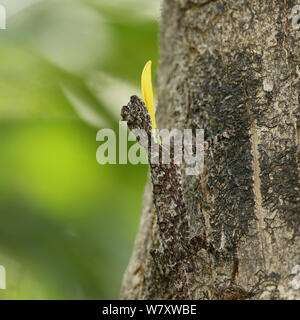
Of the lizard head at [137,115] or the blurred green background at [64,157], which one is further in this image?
the blurred green background at [64,157]

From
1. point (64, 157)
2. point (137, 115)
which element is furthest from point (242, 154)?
point (64, 157)

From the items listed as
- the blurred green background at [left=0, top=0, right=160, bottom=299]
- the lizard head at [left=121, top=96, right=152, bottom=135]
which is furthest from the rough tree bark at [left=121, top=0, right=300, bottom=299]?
the blurred green background at [left=0, top=0, right=160, bottom=299]

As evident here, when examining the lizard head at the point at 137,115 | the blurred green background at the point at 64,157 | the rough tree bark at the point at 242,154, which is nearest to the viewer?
the rough tree bark at the point at 242,154

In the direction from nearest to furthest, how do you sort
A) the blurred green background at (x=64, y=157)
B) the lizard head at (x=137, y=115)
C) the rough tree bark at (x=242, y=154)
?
the rough tree bark at (x=242, y=154), the lizard head at (x=137, y=115), the blurred green background at (x=64, y=157)

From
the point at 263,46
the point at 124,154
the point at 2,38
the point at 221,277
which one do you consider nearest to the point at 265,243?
the point at 221,277

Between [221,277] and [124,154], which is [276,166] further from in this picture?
[124,154]

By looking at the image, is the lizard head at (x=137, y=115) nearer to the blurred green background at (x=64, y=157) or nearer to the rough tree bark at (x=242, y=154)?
the rough tree bark at (x=242, y=154)

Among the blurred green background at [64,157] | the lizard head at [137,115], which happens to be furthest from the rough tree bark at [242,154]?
the blurred green background at [64,157]
